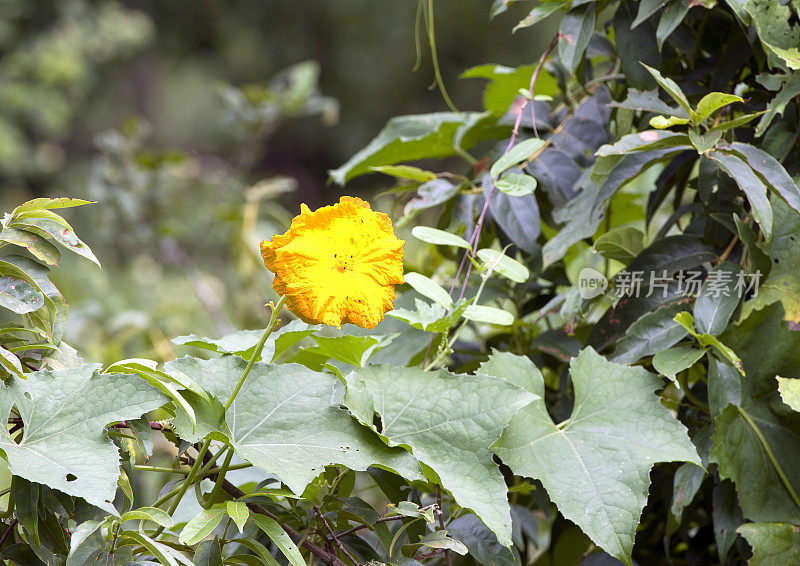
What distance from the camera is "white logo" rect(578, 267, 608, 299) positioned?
679 mm

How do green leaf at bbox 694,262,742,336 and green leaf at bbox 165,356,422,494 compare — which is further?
green leaf at bbox 694,262,742,336

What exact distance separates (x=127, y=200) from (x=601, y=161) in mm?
1537

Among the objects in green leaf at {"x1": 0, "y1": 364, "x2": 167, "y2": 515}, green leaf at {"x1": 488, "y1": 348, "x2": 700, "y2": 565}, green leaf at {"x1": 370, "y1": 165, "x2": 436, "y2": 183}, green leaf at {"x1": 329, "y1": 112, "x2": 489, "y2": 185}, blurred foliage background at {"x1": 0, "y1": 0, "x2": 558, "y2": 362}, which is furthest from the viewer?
blurred foliage background at {"x1": 0, "y1": 0, "x2": 558, "y2": 362}

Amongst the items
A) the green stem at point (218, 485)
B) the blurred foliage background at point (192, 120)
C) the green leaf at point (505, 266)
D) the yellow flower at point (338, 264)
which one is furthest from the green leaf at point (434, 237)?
the blurred foliage background at point (192, 120)

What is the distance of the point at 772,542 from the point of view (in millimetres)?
563

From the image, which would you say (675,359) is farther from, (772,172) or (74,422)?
(74,422)

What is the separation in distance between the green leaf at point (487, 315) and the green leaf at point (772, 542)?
0.79 ft

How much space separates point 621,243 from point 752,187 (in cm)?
15

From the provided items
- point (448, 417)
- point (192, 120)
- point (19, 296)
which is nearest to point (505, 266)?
point (448, 417)

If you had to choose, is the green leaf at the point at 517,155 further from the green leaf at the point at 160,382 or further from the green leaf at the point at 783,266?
the green leaf at the point at 160,382

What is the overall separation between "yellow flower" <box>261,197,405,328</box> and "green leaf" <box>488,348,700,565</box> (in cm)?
16

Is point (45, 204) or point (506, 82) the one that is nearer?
point (45, 204)

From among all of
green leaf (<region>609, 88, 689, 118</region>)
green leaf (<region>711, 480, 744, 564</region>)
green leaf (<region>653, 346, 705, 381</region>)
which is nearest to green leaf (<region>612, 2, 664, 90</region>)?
green leaf (<region>609, 88, 689, 118</region>)

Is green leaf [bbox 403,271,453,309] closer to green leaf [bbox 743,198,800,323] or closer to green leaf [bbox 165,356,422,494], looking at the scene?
green leaf [bbox 165,356,422,494]
